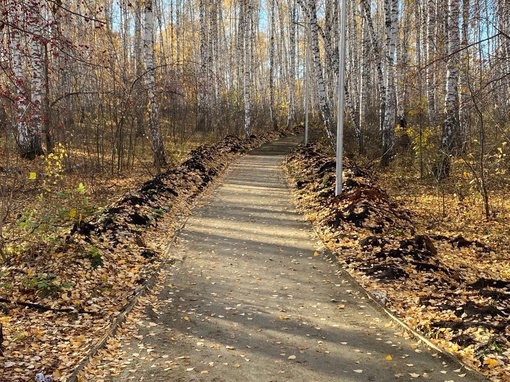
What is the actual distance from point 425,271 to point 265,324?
2.87 metres

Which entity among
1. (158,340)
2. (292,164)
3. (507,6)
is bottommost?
(158,340)

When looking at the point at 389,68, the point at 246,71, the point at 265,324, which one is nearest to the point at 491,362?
the point at 265,324

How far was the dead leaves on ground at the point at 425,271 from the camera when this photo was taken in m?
4.79

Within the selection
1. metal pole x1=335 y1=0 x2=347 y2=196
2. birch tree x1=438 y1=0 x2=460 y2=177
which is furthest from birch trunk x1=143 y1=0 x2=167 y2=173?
birch tree x1=438 y1=0 x2=460 y2=177

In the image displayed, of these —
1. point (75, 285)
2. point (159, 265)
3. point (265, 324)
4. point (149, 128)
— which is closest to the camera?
point (265, 324)

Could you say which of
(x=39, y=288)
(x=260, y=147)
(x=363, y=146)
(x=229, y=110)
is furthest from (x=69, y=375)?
(x=229, y=110)

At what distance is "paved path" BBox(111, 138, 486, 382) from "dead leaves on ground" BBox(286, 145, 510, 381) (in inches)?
11.8

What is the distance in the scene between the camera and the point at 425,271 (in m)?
6.99

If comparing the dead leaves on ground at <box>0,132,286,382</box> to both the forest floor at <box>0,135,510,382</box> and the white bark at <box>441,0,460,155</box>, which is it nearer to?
the forest floor at <box>0,135,510,382</box>

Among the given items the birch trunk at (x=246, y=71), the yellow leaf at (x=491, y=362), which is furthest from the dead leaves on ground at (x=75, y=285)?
the birch trunk at (x=246, y=71)

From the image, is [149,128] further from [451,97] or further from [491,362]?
Answer: [491,362]

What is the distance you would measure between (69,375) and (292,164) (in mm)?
15693

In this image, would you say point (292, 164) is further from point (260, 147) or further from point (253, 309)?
point (253, 309)

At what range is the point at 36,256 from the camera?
22.3 ft
